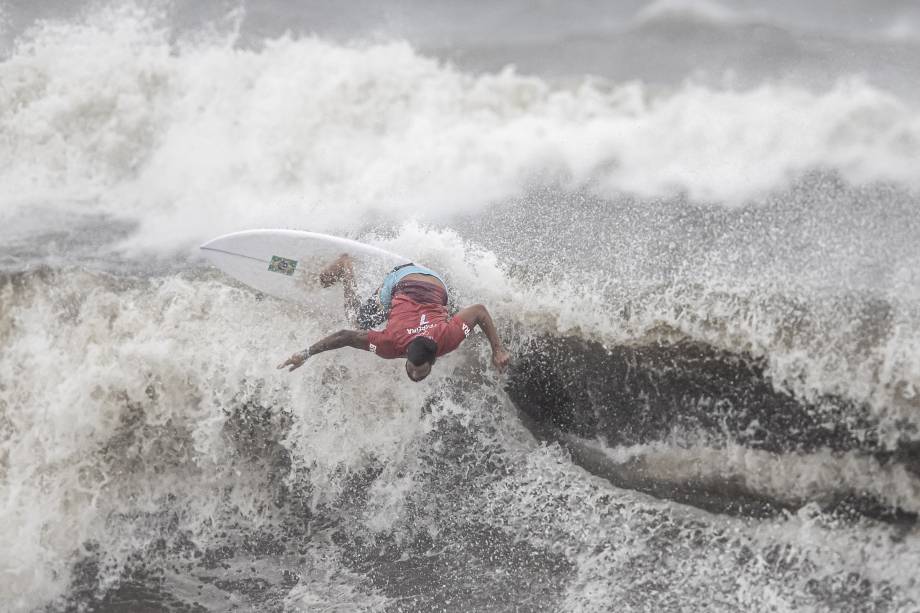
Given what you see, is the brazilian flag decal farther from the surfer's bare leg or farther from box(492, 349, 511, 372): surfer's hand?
box(492, 349, 511, 372): surfer's hand

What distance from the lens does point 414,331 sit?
16.1ft

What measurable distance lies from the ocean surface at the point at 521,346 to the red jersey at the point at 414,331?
0.54 metres

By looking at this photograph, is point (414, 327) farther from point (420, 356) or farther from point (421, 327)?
point (420, 356)

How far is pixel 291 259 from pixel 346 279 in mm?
516

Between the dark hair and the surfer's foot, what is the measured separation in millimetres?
1291

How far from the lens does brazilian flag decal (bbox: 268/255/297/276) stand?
588 cm

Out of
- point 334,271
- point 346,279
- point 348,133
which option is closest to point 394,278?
point 346,279

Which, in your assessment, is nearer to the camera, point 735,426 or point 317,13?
point 735,426

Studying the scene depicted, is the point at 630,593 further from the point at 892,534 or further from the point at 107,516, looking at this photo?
the point at 107,516

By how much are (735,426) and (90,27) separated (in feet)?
26.1

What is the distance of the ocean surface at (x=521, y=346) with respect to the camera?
4672 millimetres

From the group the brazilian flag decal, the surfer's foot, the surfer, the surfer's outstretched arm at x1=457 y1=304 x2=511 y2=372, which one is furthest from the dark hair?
the brazilian flag decal

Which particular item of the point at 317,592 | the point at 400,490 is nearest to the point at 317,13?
the point at 400,490

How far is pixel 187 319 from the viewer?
5980 mm
